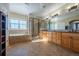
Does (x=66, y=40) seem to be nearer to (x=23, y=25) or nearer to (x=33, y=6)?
(x=33, y=6)

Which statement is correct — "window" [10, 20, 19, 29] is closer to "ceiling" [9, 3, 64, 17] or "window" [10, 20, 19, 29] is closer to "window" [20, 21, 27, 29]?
"window" [20, 21, 27, 29]

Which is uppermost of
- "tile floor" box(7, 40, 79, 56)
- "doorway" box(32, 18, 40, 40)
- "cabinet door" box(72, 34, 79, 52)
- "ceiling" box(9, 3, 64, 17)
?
"ceiling" box(9, 3, 64, 17)

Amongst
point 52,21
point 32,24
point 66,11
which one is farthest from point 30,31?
point 66,11

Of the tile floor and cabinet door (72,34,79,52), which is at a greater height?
cabinet door (72,34,79,52)

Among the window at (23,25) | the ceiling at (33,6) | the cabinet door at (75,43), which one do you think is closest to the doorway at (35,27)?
the window at (23,25)

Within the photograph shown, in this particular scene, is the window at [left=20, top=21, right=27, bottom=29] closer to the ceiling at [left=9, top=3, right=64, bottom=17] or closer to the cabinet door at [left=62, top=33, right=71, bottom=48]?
the ceiling at [left=9, top=3, right=64, bottom=17]

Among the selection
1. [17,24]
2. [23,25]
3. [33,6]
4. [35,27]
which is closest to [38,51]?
[33,6]

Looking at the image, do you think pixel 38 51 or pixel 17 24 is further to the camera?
pixel 17 24

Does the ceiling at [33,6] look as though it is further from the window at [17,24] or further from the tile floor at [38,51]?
the tile floor at [38,51]

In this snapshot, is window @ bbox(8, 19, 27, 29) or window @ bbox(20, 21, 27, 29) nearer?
window @ bbox(8, 19, 27, 29)

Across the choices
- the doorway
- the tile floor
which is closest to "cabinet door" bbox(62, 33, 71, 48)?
the tile floor

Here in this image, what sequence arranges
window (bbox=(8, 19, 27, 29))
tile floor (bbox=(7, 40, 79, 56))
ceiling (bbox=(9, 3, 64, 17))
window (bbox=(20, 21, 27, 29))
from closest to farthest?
tile floor (bbox=(7, 40, 79, 56))
ceiling (bbox=(9, 3, 64, 17))
window (bbox=(8, 19, 27, 29))
window (bbox=(20, 21, 27, 29))

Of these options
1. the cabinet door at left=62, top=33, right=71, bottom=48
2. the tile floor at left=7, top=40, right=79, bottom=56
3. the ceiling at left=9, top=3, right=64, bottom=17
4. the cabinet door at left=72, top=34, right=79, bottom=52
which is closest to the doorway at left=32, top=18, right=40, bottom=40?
the ceiling at left=9, top=3, right=64, bottom=17

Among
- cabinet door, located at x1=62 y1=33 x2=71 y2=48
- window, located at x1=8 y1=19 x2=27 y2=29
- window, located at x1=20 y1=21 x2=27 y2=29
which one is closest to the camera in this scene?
cabinet door, located at x1=62 y1=33 x2=71 y2=48
